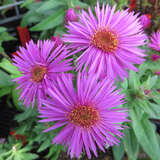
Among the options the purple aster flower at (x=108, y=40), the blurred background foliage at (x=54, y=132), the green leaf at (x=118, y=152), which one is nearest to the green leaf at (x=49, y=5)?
the blurred background foliage at (x=54, y=132)

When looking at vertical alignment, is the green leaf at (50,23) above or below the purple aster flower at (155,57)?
above

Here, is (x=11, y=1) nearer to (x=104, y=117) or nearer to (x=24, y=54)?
(x=24, y=54)

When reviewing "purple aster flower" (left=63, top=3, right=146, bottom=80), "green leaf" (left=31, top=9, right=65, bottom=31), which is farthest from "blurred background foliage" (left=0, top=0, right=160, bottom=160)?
"purple aster flower" (left=63, top=3, right=146, bottom=80)

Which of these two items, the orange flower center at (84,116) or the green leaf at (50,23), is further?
the green leaf at (50,23)

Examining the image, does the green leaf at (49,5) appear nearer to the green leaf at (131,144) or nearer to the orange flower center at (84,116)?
the orange flower center at (84,116)

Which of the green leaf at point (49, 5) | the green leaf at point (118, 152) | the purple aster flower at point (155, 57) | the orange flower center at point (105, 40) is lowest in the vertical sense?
the green leaf at point (118, 152)

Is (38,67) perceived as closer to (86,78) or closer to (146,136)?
(86,78)

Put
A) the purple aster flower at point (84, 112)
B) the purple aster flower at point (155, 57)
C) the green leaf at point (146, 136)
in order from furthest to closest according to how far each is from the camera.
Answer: the purple aster flower at point (155, 57) < the green leaf at point (146, 136) < the purple aster flower at point (84, 112)
